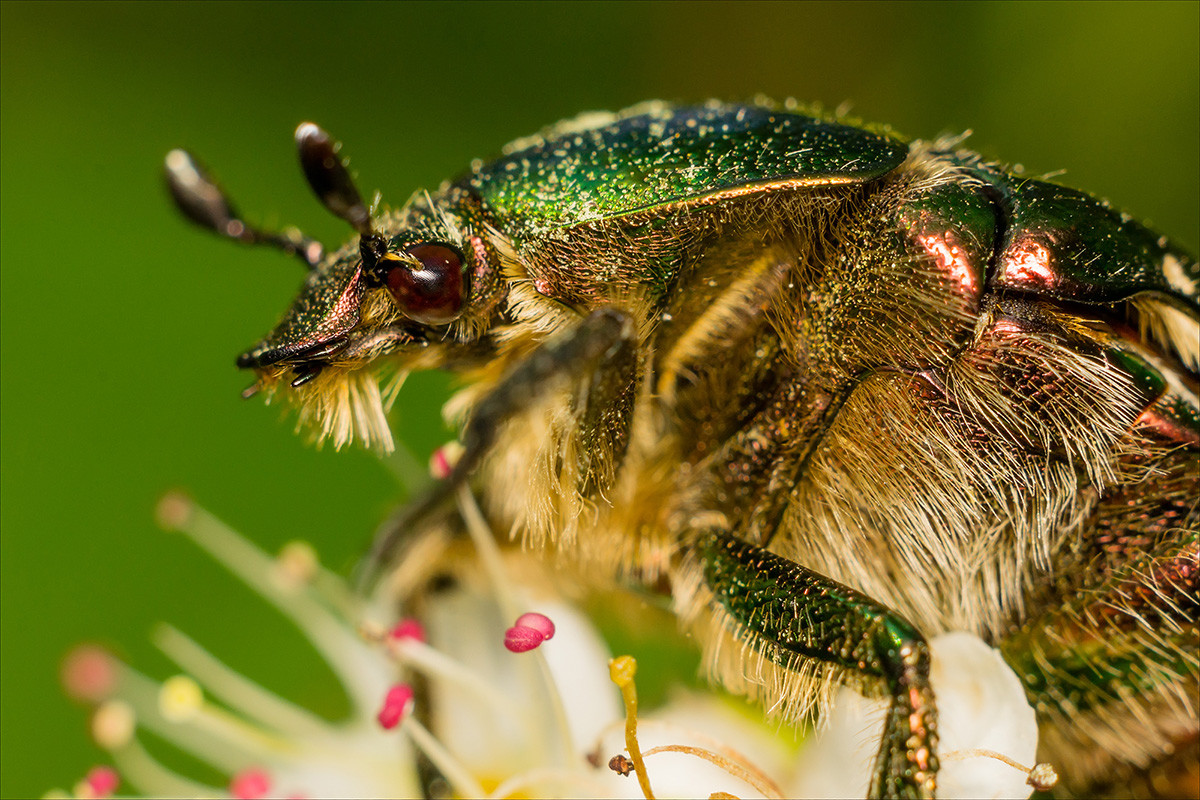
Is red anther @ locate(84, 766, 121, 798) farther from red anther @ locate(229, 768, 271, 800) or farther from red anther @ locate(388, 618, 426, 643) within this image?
red anther @ locate(388, 618, 426, 643)

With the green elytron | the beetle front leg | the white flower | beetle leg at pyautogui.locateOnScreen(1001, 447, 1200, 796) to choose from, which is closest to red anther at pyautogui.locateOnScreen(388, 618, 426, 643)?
the white flower

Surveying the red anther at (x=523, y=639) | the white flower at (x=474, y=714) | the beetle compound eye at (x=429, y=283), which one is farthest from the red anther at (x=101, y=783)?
the beetle compound eye at (x=429, y=283)

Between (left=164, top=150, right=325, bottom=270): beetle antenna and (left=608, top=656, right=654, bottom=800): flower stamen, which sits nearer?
(left=608, top=656, right=654, bottom=800): flower stamen

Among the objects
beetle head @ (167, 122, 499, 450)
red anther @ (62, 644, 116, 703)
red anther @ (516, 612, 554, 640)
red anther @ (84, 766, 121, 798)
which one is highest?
beetle head @ (167, 122, 499, 450)

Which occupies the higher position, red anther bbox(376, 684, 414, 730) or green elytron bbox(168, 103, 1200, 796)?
green elytron bbox(168, 103, 1200, 796)

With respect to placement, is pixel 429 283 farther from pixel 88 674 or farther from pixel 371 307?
pixel 88 674

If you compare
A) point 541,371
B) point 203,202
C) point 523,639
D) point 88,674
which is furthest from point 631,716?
point 88,674

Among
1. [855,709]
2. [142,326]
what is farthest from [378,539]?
[142,326]
